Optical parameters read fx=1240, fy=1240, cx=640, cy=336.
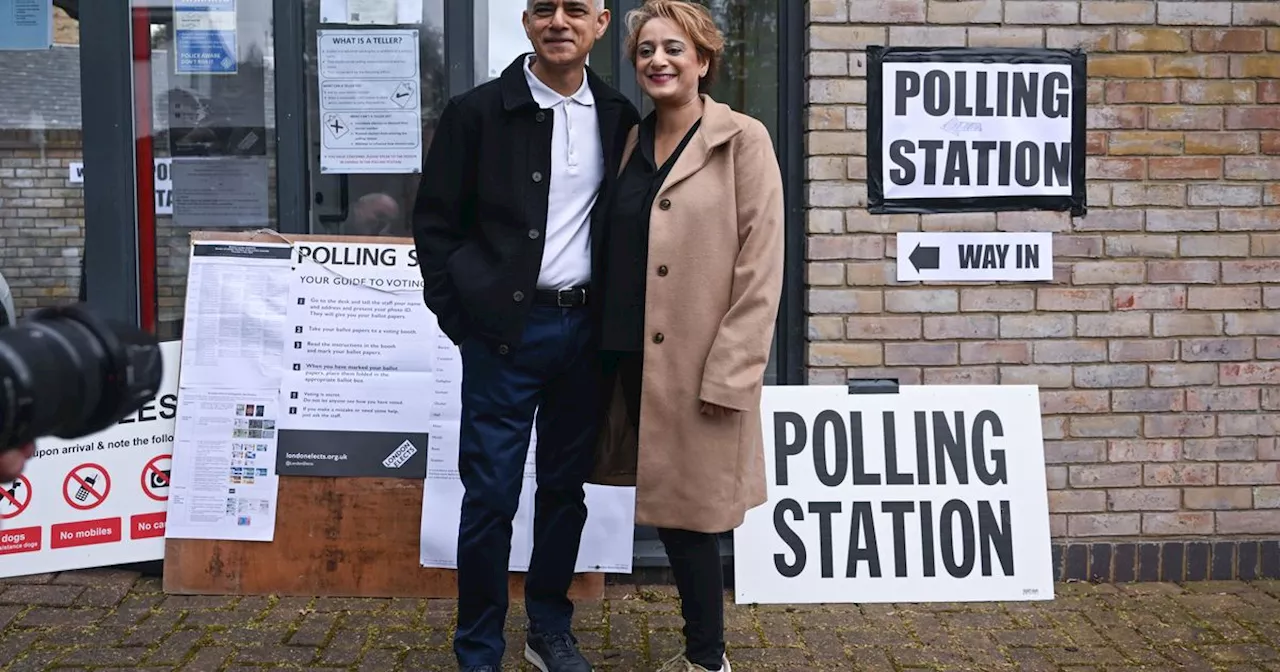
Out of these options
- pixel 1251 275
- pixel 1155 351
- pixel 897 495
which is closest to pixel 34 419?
pixel 897 495

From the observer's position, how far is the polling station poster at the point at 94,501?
447 centimetres

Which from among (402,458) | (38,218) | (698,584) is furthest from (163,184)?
(698,584)

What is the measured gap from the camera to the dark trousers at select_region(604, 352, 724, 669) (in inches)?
136

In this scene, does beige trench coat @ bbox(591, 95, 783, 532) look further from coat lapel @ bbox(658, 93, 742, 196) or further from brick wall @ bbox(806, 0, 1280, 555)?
brick wall @ bbox(806, 0, 1280, 555)

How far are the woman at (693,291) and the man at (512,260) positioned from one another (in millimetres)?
132

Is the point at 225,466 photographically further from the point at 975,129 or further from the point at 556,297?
the point at 975,129

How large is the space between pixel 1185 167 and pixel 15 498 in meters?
4.43

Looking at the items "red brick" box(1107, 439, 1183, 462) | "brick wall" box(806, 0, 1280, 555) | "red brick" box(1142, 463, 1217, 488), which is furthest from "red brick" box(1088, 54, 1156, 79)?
"red brick" box(1142, 463, 1217, 488)

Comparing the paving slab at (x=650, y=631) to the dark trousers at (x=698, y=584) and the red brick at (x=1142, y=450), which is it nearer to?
the dark trousers at (x=698, y=584)

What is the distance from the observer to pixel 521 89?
346 centimetres

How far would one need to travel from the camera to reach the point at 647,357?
3.36 metres

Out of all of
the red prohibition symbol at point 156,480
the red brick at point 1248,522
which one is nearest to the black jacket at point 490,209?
the red prohibition symbol at point 156,480

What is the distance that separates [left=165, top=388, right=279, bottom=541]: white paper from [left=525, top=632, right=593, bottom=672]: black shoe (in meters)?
1.21

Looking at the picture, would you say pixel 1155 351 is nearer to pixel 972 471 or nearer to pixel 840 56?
pixel 972 471
